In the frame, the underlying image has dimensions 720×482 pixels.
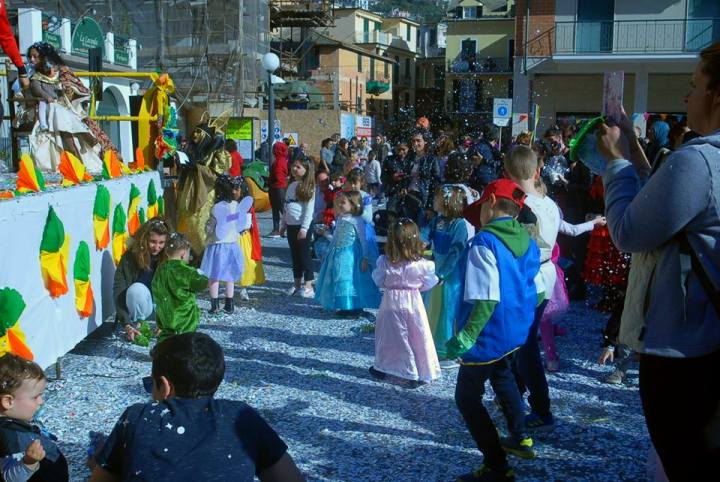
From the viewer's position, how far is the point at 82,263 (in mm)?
5793

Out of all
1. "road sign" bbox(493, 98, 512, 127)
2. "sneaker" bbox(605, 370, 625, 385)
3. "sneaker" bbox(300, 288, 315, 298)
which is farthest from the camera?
"road sign" bbox(493, 98, 512, 127)

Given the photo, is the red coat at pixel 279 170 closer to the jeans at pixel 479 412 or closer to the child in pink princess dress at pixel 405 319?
the child in pink princess dress at pixel 405 319

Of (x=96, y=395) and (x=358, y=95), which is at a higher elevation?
(x=358, y=95)

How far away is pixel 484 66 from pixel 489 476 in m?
46.3

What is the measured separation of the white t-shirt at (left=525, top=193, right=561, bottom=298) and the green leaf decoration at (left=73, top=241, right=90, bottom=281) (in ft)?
11.0

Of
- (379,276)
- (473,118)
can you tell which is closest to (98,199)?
(379,276)

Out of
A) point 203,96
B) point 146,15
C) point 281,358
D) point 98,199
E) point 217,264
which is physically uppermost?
point 146,15

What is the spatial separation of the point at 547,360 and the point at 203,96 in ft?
76.1

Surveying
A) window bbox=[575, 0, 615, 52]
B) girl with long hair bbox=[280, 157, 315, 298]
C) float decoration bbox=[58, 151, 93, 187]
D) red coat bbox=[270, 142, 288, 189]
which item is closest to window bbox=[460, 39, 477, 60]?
window bbox=[575, 0, 615, 52]

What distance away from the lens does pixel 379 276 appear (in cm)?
574

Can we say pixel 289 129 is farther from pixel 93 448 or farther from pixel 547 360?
pixel 93 448

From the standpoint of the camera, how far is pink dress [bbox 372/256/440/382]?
18.2 ft

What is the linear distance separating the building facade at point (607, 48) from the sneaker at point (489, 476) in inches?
939

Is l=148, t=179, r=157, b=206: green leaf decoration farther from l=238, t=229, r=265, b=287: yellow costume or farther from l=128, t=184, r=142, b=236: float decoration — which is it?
l=238, t=229, r=265, b=287: yellow costume
